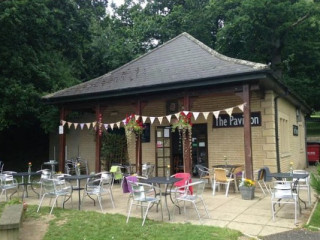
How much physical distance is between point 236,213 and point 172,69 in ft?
18.0

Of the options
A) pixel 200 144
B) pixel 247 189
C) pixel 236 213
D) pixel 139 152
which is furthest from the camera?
pixel 200 144

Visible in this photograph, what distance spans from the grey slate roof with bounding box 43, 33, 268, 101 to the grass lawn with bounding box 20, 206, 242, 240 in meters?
4.45

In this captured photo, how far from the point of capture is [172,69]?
10172mm

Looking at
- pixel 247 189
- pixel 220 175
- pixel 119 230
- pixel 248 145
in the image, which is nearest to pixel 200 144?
pixel 220 175

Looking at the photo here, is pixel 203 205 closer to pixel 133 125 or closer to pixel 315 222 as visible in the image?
pixel 315 222

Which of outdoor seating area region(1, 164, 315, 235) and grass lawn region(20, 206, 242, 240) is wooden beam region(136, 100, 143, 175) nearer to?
outdoor seating area region(1, 164, 315, 235)

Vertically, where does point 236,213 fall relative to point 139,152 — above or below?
below

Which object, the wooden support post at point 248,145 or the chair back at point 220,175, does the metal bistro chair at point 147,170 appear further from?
the wooden support post at point 248,145

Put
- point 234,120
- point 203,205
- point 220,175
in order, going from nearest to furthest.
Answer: point 203,205 < point 220,175 < point 234,120

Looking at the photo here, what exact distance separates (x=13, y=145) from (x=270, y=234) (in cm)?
1561

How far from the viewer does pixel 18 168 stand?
652 inches

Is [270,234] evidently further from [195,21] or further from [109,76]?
[195,21]

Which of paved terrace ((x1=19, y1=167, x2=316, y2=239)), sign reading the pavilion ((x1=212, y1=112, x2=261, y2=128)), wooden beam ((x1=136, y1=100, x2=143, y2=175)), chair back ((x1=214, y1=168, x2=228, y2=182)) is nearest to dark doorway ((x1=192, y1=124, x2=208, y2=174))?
sign reading the pavilion ((x1=212, y1=112, x2=261, y2=128))

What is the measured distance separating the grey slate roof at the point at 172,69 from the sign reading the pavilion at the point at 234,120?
2.03 m
